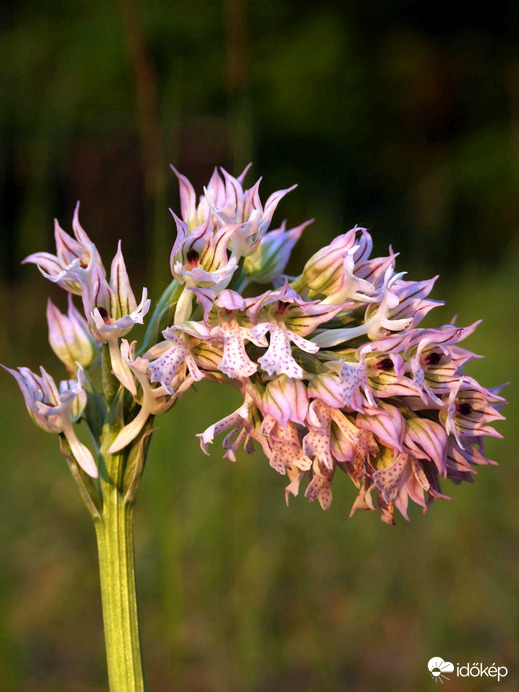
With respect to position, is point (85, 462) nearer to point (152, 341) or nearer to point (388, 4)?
point (152, 341)

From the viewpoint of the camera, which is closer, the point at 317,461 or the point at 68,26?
the point at 317,461

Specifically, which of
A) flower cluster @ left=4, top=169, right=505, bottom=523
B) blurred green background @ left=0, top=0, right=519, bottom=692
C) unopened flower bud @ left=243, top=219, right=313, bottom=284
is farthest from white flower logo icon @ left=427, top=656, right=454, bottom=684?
unopened flower bud @ left=243, top=219, right=313, bottom=284

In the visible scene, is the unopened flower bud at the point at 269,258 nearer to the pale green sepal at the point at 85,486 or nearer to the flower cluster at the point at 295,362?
the flower cluster at the point at 295,362

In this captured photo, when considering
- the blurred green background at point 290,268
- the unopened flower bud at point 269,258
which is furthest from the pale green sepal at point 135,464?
the blurred green background at point 290,268

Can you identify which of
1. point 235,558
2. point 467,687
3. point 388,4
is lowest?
point 467,687

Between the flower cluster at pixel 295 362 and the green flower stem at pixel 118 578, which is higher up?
the flower cluster at pixel 295 362

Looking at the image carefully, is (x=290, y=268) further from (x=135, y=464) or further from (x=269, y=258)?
(x=135, y=464)

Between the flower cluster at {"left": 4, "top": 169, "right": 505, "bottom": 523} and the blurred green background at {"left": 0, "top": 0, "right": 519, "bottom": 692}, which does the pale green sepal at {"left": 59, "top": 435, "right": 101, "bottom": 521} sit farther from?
the blurred green background at {"left": 0, "top": 0, "right": 519, "bottom": 692}

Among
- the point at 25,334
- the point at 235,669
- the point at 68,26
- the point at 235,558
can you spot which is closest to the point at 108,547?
the point at 235,558
